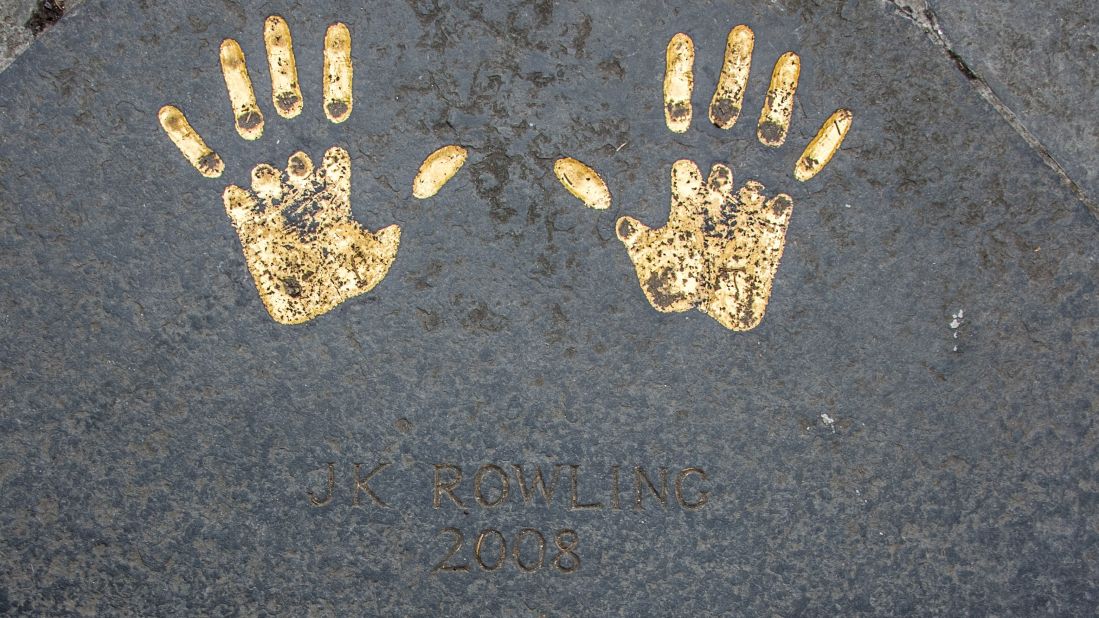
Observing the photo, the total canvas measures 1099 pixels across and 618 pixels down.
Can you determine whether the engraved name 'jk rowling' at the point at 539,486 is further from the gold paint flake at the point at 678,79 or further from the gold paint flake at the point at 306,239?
the gold paint flake at the point at 678,79

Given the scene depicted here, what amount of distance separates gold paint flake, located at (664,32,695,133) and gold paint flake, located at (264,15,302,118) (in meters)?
0.68

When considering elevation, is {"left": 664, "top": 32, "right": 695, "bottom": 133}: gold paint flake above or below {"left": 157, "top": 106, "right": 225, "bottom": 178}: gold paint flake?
below

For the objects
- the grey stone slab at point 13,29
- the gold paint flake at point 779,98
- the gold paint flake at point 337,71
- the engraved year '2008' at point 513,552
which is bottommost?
the engraved year '2008' at point 513,552

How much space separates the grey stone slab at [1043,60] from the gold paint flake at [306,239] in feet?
3.74

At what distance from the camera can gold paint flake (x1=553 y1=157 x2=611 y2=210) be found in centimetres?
150

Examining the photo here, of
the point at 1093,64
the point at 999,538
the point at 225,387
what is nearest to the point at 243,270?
the point at 225,387

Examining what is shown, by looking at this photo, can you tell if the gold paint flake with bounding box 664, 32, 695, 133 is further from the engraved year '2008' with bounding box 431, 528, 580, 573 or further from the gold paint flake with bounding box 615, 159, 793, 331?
the engraved year '2008' with bounding box 431, 528, 580, 573

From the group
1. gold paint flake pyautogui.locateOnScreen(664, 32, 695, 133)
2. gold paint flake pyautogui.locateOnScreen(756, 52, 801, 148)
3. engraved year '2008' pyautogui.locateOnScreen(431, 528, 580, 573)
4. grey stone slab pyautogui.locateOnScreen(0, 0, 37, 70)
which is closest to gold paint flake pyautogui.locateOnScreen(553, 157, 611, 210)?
gold paint flake pyautogui.locateOnScreen(664, 32, 695, 133)

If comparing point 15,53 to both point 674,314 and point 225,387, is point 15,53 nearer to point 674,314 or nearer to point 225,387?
point 225,387

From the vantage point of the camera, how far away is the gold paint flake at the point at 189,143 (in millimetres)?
1476

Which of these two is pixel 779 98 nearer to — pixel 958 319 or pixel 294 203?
pixel 958 319

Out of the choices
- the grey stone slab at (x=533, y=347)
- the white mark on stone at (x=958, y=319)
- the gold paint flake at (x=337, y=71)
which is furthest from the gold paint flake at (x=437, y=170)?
the white mark on stone at (x=958, y=319)

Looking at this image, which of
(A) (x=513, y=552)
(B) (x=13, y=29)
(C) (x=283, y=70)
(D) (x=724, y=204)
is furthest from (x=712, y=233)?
(B) (x=13, y=29)

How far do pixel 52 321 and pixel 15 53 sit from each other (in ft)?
1.63
